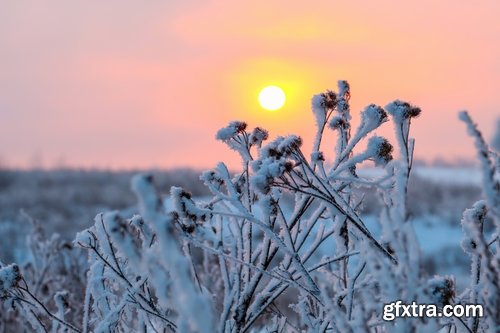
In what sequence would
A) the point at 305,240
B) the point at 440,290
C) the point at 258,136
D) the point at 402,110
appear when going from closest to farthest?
1. the point at 440,290
2. the point at 402,110
3. the point at 305,240
4. the point at 258,136

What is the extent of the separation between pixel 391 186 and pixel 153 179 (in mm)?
914

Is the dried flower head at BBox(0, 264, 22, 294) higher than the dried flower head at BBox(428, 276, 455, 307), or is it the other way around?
the dried flower head at BBox(0, 264, 22, 294)

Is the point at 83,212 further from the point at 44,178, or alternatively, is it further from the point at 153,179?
the point at 153,179

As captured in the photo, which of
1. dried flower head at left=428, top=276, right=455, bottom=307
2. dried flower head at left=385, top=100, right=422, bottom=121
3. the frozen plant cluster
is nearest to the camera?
the frozen plant cluster

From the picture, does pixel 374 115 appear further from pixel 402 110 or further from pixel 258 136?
pixel 258 136

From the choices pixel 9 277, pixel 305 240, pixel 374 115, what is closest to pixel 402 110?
pixel 374 115

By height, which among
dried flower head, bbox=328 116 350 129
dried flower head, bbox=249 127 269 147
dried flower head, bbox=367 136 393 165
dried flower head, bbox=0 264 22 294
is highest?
dried flower head, bbox=328 116 350 129

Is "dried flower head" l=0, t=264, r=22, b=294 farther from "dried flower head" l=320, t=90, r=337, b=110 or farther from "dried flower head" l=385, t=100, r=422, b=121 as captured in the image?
"dried flower head" l=385, t=100, r=422, b=121

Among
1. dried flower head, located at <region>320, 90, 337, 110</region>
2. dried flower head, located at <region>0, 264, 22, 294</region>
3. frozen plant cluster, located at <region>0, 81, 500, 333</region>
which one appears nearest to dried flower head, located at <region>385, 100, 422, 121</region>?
frozen plant cluster, located at <region>0, 81, 500, 333</region>

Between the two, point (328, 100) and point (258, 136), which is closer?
point (328, 100)

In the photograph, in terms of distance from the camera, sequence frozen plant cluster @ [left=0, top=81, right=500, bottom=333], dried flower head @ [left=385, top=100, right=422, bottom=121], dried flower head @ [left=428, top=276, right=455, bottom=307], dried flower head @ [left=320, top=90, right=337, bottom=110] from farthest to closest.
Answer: dried flower head @ [left=320, top=90, right=337, bottom=110] < dried flower head @ [left=385, top=100, right=422, bottom=121] < dried flower head @ [left=428, top=276, right=455, bottom=307] < frozen plant cluster @ [left=0, top=81, right=500, bottom=333]

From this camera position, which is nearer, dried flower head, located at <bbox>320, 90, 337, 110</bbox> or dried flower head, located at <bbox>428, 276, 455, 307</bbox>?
dried flower head, located at <bbox>428, 276, 455, 307</bbox>

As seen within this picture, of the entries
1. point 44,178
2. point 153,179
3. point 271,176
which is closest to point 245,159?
point 271,176

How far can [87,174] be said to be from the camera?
94.4 feet
